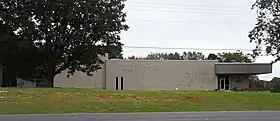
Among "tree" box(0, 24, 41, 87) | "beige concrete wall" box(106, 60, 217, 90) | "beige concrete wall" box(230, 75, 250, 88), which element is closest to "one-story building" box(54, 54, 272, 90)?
"beige concrete wall" box(106, 60, 217, 90)

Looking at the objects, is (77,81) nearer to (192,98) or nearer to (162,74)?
(162,74)

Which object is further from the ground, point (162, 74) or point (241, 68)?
point (241, 68)

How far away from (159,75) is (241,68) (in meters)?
9.61

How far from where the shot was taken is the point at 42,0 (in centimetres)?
4072

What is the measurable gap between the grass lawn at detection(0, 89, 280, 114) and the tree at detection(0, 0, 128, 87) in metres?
11.9

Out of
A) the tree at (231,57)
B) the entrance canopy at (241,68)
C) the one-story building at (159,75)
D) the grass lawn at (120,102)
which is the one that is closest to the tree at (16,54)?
the one-story building at (159,75)

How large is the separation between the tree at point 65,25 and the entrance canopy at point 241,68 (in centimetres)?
1669

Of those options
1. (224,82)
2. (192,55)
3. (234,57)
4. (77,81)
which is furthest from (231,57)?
(77,81)

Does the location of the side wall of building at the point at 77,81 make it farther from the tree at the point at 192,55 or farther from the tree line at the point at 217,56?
the tree at the point at 192,55

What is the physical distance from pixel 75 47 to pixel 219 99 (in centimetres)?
1623

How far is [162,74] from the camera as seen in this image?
5425 cm

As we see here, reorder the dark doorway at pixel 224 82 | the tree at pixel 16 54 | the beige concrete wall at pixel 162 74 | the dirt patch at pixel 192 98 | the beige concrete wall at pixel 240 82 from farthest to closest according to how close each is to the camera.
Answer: the beige concrete wall at pixel 240 82
the dark doorway at pixel 224 82
the beige concrete wall at pixel 162 74
the tree at pixel 16 54
the dirt patch at pixel 192 98

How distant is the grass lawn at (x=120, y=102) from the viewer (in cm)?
2391

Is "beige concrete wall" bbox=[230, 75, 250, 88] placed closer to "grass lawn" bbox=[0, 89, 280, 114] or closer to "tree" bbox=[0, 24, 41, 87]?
"tree" bbox=[0, 24, 41, 87]
